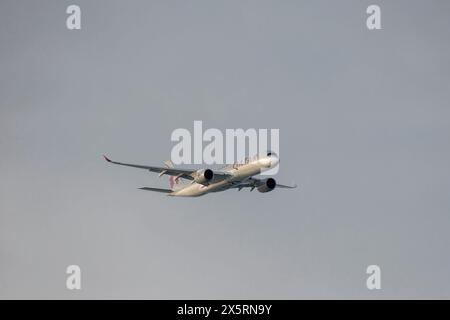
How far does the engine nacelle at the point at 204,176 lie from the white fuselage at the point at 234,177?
1419 millimetres

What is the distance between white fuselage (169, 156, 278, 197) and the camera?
418 ft

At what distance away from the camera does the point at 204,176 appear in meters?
132

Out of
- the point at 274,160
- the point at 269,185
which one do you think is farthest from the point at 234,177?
the point at 269,185

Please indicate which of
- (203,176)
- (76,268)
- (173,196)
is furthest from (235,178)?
(76,268)

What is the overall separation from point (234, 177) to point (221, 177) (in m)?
2.06

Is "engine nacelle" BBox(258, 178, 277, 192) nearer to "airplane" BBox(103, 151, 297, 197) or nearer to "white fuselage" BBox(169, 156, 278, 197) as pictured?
"airplane" BBox(103, 151, 297, 197)

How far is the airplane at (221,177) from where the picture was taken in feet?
420

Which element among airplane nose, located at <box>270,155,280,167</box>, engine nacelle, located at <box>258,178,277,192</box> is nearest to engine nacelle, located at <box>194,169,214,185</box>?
airplane nose, located at <box>270,155,280,167</box>

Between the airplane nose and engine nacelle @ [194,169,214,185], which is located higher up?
the airplane nose

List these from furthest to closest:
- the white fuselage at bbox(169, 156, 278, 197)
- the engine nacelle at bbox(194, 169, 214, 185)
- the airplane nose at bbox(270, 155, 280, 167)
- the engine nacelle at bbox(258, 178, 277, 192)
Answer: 1. the engine nacelle at bbox(258, 178, 277, 192)
2. the engine nacelle at bbox(194, 169, 214, 185)
3. the white fuselage at bbox(169, 156, 278, 197)
4. the airplane nose at bbox(270, 155, 280, 167)

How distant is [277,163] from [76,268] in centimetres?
2992

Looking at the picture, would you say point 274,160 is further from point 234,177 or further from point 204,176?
point 204,176

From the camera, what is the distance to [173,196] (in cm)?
14312
